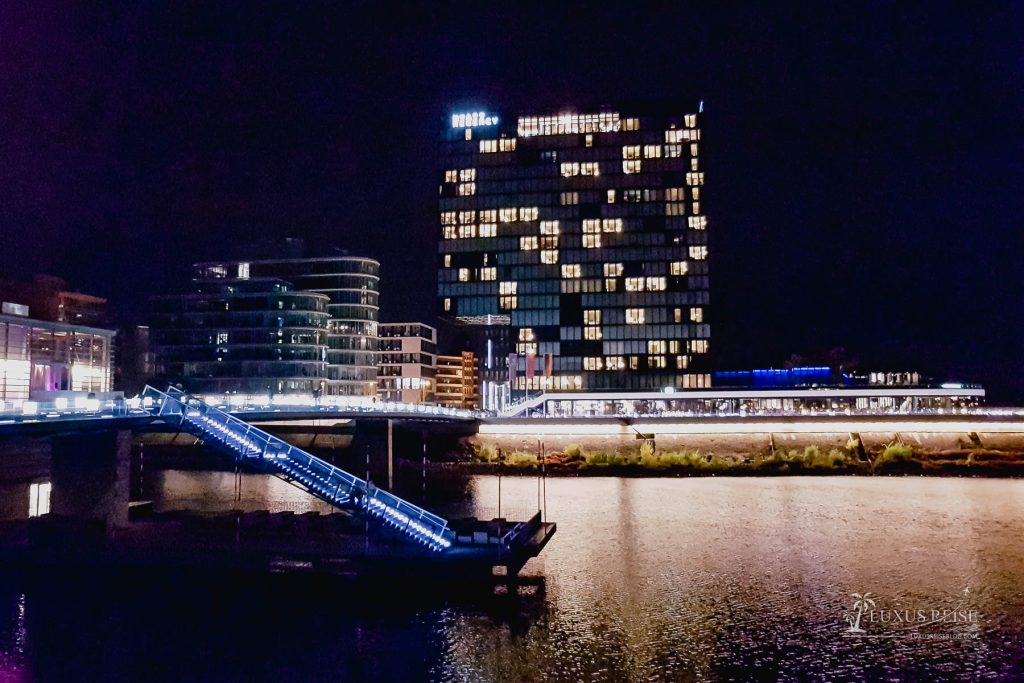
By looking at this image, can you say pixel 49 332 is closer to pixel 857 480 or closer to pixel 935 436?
pixel 857 480

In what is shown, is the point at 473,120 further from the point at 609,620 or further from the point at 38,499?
the point at 609,620

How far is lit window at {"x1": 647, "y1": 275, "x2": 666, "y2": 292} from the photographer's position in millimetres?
175000

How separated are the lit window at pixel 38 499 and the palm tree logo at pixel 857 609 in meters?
57.9

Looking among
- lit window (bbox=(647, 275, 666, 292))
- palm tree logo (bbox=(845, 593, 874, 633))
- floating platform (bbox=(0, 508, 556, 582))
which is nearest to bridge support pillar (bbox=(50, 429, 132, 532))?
floating platform (bbox=(0, 508, 556, 582))

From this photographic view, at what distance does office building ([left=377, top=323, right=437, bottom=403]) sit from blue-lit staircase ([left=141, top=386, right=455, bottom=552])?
11227cm

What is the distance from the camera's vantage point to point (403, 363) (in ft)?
539

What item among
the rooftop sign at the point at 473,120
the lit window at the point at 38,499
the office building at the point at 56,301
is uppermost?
the rooftop sign at the point at 473,120

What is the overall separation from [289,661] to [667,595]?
1765 cm

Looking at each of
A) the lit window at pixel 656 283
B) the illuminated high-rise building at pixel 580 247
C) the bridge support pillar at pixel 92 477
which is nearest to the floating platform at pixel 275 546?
the bridge support pillar at pixel 92 477

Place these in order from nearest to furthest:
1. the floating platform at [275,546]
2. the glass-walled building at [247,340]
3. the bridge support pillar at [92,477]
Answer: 1. the floating platform at [275,546]
2. the bridge support pillar at [92,477]
3. the glass-walled building at [247,340]

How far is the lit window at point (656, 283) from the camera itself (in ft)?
574

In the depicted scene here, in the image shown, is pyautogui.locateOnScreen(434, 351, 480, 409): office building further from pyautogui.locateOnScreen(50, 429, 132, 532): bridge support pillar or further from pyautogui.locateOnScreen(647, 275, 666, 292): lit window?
pyautogui.locateOnScreen(50, 429, 132, 532): bridge support pillar

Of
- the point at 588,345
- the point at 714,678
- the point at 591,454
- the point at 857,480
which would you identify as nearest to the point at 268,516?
the point at 714,678

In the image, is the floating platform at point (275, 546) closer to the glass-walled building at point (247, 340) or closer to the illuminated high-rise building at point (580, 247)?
the glass-walled building at point (247, 340)
